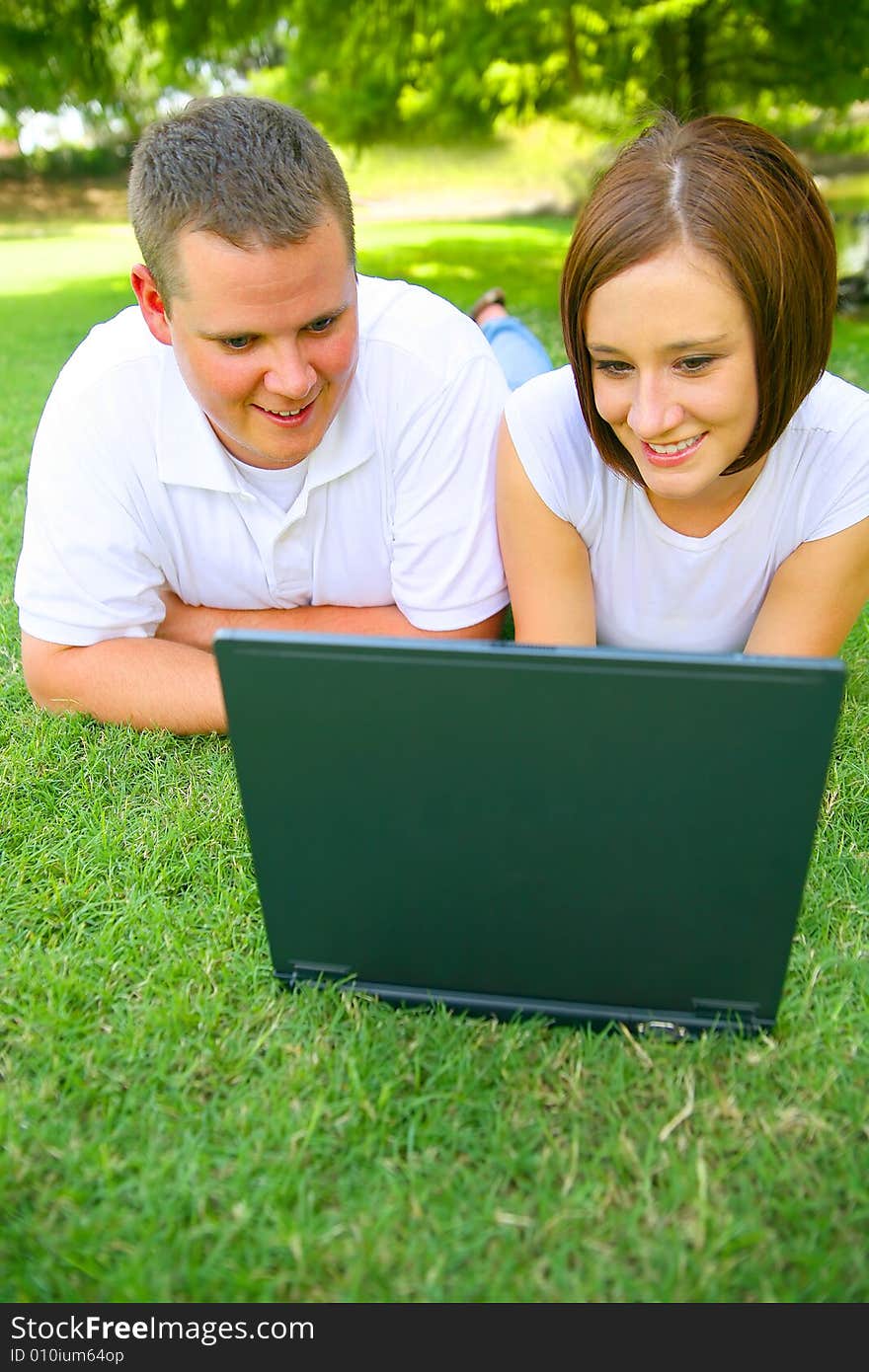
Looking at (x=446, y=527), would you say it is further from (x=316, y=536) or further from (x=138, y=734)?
(x=138, y=734)

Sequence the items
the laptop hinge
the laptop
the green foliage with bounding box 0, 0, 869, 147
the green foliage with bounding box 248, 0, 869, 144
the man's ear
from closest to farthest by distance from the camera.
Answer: the laptop, the laptop hinge, the man's ear, the green foliage with bounding box 0, 0, 869, 147, the green foliage with bounding box 248, 0, 869, 144

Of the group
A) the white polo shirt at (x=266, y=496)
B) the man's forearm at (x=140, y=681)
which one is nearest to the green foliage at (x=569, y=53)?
the white polo shirt at (x=266, y=496)

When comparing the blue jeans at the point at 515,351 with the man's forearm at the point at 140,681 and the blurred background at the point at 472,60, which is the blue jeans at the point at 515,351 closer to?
the man's forearm at the point at 140,681

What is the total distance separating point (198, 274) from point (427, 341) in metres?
0.52

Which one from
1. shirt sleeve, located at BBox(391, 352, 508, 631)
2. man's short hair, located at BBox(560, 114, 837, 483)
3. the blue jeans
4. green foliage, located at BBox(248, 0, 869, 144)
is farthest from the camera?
green foliage, located at BBox(248, 0, 869, 144)

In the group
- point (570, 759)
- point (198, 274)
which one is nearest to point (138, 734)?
point (198, 274)

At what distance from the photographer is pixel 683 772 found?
1.22 metres

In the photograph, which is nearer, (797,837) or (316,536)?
(797,837)

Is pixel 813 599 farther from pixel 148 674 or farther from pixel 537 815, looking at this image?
pixel 148 674

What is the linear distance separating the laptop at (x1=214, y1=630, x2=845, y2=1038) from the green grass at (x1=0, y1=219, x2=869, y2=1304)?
10 cm

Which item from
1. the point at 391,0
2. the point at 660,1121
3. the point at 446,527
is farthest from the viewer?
the point at 391,0

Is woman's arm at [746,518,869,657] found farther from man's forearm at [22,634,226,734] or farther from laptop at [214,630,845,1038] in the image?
man's forearm at [22,634,226,734]

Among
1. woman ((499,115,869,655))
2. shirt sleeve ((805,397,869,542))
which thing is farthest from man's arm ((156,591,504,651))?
shirt sleeve ((805,397,869,542))

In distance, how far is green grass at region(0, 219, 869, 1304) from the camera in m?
1.21
